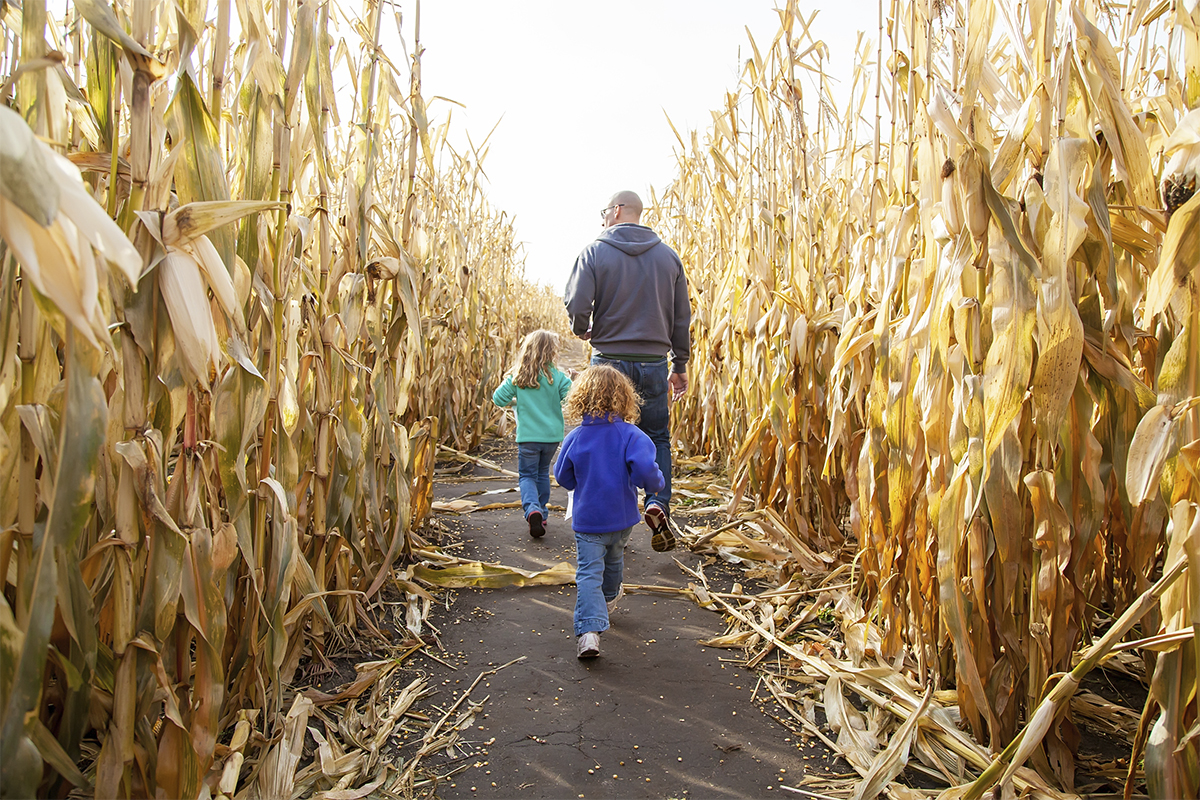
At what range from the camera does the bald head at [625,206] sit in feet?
12.0

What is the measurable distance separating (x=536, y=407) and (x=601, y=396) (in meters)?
1.31

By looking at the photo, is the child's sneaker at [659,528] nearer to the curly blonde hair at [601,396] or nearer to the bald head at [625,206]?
the curly blonde hair at [601,396]

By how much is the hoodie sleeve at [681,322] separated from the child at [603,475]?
115cm

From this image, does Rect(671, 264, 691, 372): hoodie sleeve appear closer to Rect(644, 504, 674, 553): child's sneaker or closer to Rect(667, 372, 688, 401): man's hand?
Rect(667, 372, 688, 401): man's hand

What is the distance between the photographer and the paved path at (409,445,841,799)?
5.42ft

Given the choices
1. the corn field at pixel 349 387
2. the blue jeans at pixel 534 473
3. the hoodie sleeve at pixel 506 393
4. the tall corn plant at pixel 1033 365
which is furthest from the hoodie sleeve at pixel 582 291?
the tall corn plant at pixel 1033 365

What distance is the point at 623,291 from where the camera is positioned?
3.50 metres

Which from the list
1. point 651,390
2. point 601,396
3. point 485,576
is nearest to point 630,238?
point 651,390

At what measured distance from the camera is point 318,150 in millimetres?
1856

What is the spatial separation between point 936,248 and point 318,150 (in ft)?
5.15

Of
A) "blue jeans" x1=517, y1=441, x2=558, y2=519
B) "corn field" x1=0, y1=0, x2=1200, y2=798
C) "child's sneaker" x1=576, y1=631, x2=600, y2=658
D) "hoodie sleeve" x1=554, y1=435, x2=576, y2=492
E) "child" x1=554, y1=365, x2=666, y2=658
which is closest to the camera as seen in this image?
"corn field" x1=0, y1=0, x2=1200, y2=798

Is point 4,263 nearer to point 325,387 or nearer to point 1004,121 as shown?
point 325,387

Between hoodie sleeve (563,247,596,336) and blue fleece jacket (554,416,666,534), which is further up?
hoodie sleeve (563,247,596,336)

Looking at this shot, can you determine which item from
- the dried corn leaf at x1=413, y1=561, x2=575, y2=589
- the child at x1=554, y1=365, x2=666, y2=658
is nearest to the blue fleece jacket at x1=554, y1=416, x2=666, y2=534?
the child at x1=554, y1=365, x2=666, y2=658
